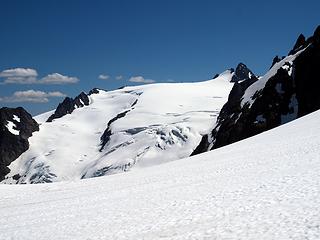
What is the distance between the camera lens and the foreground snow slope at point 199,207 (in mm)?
11924

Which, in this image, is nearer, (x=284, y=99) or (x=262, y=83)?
(x=284, y=99)

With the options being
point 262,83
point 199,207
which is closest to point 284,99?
A: point 262,83

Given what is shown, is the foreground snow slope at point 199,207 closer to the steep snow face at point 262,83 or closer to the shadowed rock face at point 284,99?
the shadowed rock face at point 284,99

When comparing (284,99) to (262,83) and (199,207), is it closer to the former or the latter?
(262,83)

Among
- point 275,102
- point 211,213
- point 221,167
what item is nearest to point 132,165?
point 275,102

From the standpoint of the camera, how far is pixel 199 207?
1559 centimetres

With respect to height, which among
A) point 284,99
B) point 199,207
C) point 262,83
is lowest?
point 199,207

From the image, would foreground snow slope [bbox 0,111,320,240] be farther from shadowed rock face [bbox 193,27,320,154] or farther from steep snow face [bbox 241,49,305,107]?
steep snow face [bbox 241,49,305,107]

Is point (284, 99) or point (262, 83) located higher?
point (262, 83)

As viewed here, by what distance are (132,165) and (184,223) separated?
571 feet

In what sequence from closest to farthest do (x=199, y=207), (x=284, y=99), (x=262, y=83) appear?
(x=199, y=207), (x=284, y=99), (x=262, y=83)

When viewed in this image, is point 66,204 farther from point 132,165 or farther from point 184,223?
point 132,165

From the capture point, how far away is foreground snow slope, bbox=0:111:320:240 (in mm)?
11924

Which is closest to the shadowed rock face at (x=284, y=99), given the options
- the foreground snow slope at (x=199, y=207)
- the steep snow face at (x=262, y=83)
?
the steep snow face at (x=262, y=83)
